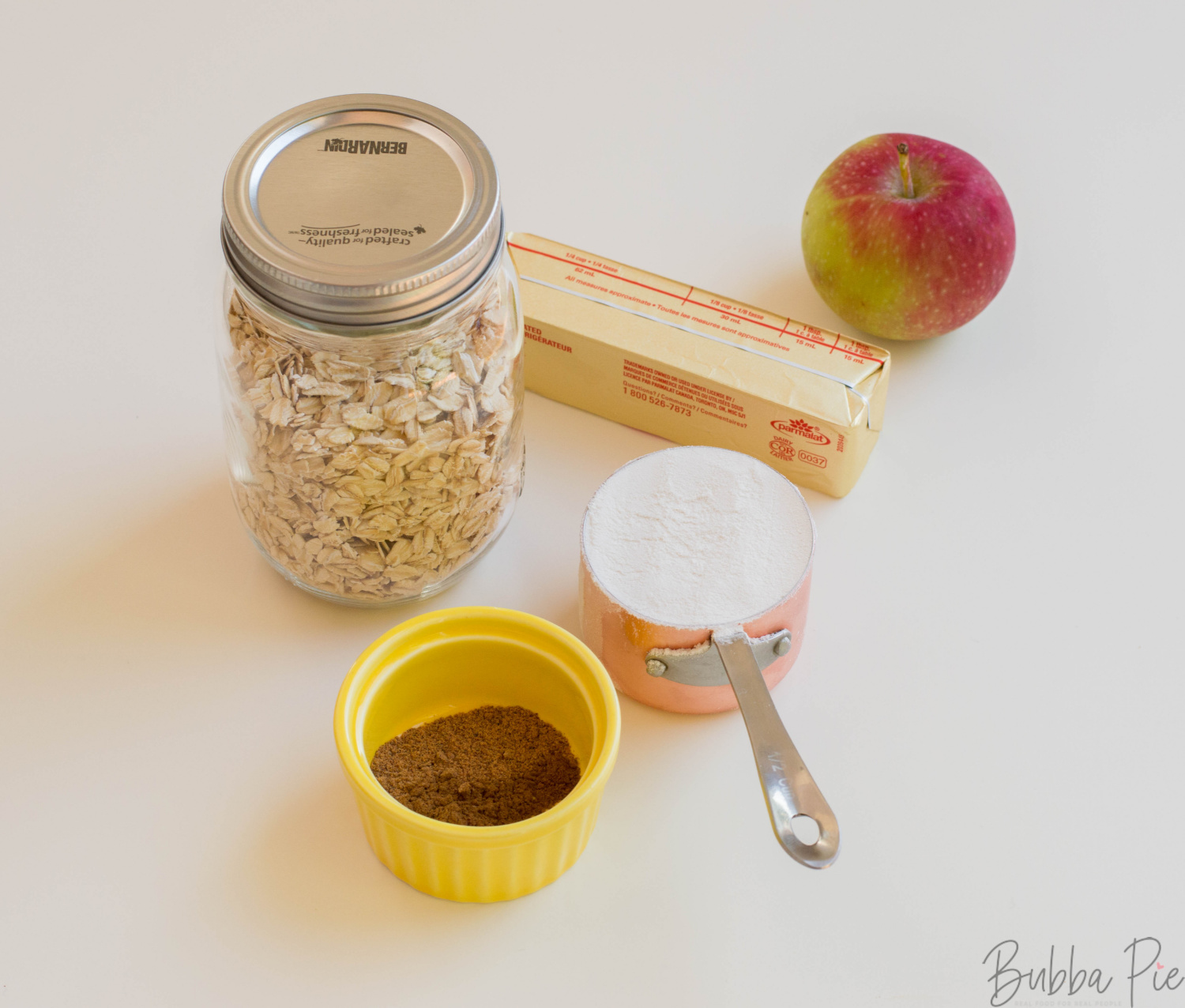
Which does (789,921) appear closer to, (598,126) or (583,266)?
(583,266)

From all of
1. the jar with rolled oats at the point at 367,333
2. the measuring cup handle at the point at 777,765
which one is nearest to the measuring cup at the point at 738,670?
the measuring cup handle at the point at 777,765

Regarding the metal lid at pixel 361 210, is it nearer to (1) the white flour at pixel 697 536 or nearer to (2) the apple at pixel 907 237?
(1) the white flour at pixel 697 536

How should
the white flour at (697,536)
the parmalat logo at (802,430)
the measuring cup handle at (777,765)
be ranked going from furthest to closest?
the parmalat logo at (802,430) → the white flour at (697,536) → the measuring cup handle at (777,765)

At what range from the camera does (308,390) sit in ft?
2.34

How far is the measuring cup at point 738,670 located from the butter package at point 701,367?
Result: 96mm

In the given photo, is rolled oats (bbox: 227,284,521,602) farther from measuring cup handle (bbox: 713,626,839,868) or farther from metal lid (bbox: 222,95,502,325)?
measuring cup handle (bbox: 713,626,839,868)

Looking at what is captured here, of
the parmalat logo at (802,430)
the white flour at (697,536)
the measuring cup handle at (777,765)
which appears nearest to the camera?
the measuring cup handle at (777,765)

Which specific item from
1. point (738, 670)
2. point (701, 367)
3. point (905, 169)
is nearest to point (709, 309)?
point (701, 367)

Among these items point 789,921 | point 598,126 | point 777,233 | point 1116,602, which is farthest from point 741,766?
point 598,126

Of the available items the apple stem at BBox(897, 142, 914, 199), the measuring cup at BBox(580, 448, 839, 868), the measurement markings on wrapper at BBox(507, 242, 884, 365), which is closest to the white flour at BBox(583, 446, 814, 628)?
the measuring cup at BBox(580, 448, 839, 868)

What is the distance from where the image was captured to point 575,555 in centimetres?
90

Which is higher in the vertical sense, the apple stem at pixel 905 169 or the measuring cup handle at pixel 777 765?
the apple stem at pixel 905 169

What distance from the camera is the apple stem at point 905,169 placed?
97 centimetres

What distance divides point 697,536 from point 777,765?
0.17m
